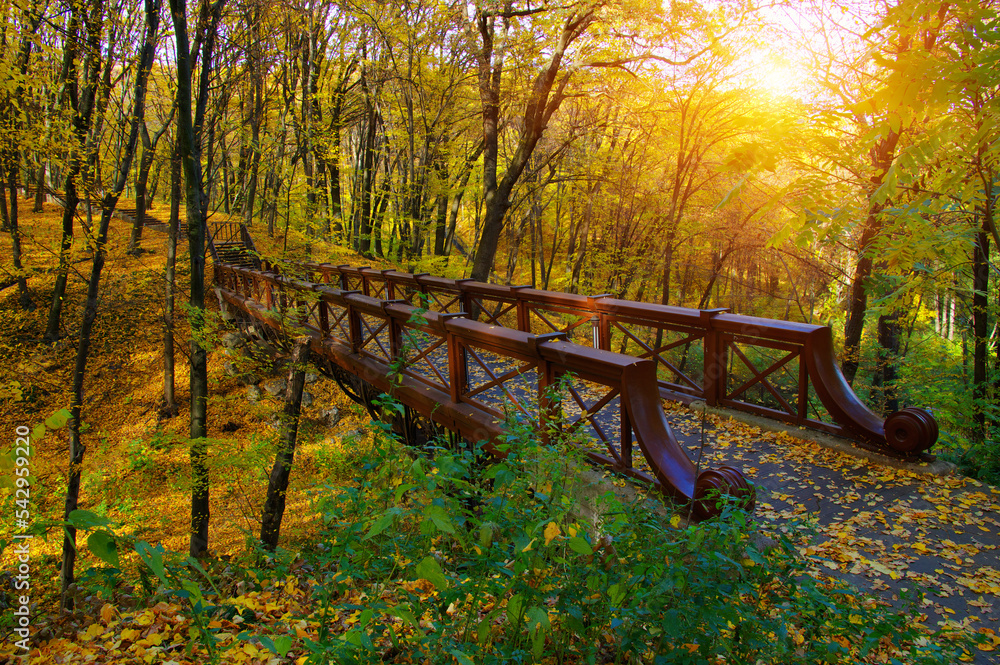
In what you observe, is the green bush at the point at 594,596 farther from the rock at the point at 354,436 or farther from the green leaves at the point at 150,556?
the rock at the point at 354,436

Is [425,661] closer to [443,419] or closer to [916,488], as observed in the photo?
[443,419]

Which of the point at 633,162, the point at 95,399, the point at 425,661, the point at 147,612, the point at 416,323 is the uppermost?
the point at 633,162

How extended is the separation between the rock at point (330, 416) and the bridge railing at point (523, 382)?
5263 millimetres

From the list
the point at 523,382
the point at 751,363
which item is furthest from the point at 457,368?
the point at 751,363

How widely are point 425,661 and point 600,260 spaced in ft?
48.9

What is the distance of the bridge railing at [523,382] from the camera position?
355 centimetres

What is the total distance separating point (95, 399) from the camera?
13.2 m

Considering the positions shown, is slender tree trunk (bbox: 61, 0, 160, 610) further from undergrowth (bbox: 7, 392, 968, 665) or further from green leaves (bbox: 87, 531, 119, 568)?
green leaves (bbox: 87, 531, 119, 568)

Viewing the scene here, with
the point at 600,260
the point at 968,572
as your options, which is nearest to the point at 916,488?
the point at 968,572

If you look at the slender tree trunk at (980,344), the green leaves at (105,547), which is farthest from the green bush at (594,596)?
the slender tree trunk at (980,344)

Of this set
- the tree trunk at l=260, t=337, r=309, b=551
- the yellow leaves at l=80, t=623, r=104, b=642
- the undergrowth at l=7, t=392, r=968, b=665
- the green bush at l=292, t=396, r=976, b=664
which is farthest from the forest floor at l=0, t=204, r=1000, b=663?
the green bush at l=292, t=396, r=976, b=664

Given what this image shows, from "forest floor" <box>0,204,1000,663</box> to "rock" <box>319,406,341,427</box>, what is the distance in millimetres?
62

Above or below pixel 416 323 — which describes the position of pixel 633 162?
above

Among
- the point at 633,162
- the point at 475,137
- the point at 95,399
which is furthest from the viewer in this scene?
the point at 475,137
